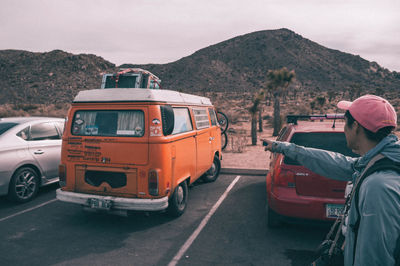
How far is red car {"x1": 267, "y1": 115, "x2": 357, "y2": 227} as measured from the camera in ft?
13.6

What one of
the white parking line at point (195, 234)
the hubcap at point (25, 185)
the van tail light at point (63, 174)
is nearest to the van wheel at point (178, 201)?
the white parking line at point (195, 234)

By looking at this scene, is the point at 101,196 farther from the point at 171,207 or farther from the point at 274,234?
the point at 274,234

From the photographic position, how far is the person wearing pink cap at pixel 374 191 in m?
1.30

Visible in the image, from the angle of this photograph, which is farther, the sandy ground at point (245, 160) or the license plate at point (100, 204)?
the sandy ground at point (245, 160)

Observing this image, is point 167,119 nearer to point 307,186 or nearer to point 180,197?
point 180,197

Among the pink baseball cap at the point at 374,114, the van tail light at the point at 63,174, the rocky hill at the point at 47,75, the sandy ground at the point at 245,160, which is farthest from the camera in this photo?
the rocky hill at the point at 47,75

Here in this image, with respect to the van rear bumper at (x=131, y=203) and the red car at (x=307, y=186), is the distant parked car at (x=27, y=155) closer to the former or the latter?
the van rear bumper at (x=131, y=203)

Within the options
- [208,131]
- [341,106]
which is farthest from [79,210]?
[341,106]

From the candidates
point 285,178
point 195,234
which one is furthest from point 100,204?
point 285,178

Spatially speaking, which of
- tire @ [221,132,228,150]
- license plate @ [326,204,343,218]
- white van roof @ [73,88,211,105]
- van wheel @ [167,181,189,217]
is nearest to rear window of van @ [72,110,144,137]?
white van roof @ [73,88,211,105]

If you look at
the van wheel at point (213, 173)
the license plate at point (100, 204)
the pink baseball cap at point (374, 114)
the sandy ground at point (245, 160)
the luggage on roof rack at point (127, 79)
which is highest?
the luggage on roof rack at point (127, 79)

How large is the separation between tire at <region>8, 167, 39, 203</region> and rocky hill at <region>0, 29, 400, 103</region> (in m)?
40.5

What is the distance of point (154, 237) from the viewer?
4805mm

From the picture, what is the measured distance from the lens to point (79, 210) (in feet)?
20.0
